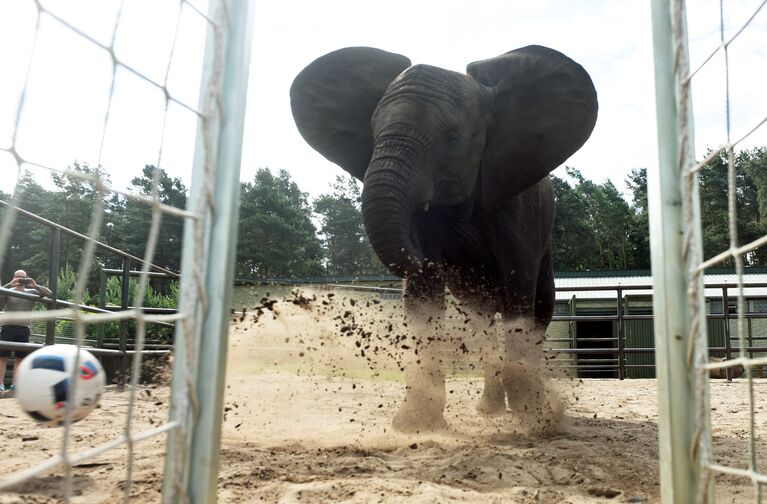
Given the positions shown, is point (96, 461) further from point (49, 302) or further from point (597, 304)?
point (597, 304)

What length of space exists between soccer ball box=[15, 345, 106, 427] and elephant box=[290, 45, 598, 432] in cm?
196

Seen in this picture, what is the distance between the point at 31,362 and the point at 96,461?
0.82 meters

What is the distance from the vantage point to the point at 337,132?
18.6 ft

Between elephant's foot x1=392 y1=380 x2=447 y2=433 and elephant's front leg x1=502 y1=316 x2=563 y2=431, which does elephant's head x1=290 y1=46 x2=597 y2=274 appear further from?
elephant's front leg x1=502 y1=316 x2=563 y2=431

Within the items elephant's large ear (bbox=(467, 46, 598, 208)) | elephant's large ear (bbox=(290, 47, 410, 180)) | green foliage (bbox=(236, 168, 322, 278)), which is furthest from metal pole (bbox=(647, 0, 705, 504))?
green foliage (bbox=(236, 168, 322, 278))

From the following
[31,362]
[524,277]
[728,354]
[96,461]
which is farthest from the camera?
[728,354]

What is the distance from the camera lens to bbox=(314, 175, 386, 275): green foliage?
51.2 meters

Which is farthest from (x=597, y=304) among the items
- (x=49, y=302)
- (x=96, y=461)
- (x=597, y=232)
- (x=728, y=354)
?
(x=597, y=232)

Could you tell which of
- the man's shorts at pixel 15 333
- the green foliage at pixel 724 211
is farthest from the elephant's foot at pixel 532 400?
the green foliage at pixel 724 211

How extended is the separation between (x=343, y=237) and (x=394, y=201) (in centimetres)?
4903

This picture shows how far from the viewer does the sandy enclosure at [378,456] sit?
2457 millimetres

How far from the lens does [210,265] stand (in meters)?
1.48

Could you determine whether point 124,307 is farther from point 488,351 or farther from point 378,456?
point 378,456

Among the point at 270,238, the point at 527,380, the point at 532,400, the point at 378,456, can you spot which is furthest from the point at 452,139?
the point at 270,238
